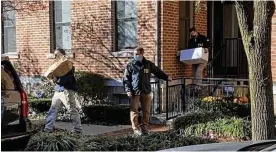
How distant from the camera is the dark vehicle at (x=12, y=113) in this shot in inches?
254

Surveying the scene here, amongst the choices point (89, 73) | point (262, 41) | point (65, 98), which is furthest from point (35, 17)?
point (262, 41)

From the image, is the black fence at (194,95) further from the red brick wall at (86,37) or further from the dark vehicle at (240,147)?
the dark vehicle at (240,147)

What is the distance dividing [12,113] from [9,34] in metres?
9.52

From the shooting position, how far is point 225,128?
8.71 m

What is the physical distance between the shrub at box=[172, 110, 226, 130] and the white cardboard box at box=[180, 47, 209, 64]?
2.72 meters

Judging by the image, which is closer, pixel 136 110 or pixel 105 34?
pixel 136 110

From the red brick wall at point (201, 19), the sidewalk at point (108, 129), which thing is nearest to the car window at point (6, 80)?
the sidewalk at point (108, 129)

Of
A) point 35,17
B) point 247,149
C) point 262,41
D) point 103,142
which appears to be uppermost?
point 35,17

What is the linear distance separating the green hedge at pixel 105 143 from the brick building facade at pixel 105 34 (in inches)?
175

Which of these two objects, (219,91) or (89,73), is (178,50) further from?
(89,73)

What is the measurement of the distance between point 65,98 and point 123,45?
380cm

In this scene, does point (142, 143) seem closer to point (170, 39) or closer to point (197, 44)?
point (170, 39)

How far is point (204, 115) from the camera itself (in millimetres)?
9430

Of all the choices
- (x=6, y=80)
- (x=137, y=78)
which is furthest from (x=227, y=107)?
(x=6, y=80)
